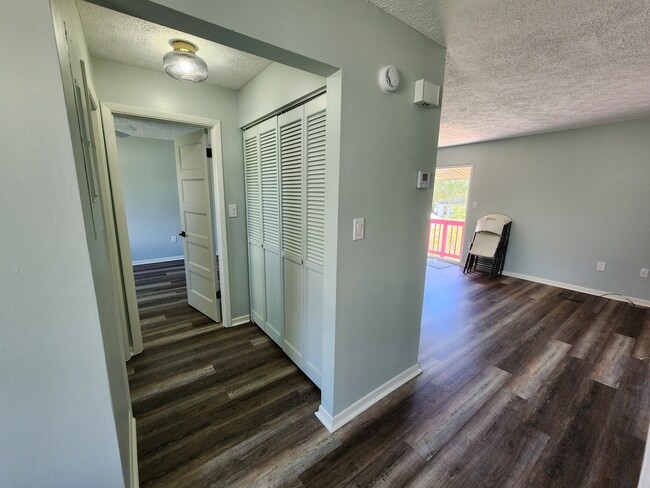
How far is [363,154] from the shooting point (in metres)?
1.41

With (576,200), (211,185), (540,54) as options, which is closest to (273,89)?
(211,185)

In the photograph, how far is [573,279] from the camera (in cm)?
389

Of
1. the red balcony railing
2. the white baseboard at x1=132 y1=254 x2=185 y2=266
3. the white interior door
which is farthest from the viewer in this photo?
the red balcony railing

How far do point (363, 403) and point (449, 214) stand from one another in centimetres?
488

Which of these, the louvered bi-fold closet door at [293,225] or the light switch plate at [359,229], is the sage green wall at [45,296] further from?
the louvered bi-fold closet door at [293,225]

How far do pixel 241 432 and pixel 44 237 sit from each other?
4.71 ft

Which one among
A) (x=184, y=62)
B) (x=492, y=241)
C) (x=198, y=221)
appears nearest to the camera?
(x=184, y=62)

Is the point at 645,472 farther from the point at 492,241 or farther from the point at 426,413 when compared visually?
the point at 492,241

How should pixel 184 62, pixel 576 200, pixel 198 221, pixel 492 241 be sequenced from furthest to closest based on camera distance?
pixel 492 241 → pixel 576 200 → pixel 198 221 → pixel 184 62

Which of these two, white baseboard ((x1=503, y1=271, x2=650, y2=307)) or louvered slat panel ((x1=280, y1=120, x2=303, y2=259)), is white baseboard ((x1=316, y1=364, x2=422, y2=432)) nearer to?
louvered slat panel ((x1=280, y1=120, x2=303, y2=259))

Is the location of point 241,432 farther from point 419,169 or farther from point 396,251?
point 419,169

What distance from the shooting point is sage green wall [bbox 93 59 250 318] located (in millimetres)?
1980

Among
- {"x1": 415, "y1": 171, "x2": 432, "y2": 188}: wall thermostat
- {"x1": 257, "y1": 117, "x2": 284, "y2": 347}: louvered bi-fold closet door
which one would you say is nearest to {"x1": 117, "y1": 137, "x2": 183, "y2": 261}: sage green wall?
{"x1": 257, "y1": 117, "x2": 284, "y2": 347}: louvered bi-fold closet door

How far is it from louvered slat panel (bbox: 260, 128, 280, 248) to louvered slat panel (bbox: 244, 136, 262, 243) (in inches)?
3.9
